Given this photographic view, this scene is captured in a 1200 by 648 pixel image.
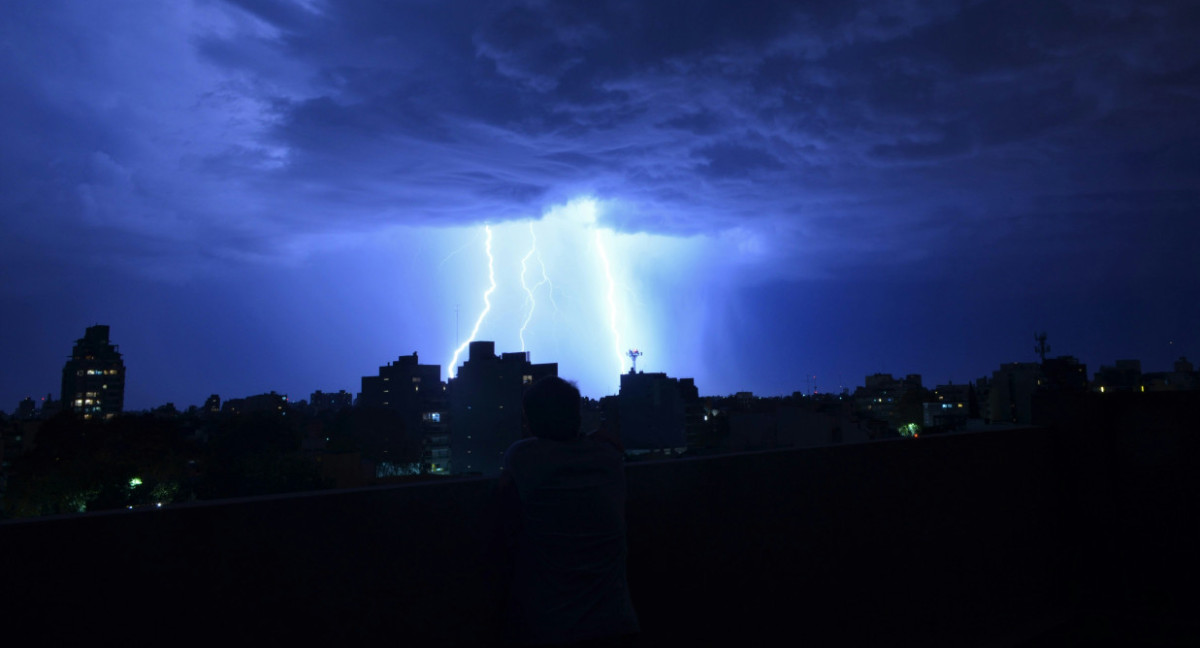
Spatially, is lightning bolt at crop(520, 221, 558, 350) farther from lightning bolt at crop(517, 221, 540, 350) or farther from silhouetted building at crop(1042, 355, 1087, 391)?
silhouetted building at crop(1042, 355, 1087, 391)

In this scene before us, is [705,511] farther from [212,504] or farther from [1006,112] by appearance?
[1006,112]

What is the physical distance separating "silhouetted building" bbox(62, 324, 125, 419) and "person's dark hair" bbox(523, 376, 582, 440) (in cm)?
9822

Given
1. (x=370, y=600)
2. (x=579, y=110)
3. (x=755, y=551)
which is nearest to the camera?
(x=370, y=600)

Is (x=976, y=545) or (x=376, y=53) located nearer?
(x=976, y=545)

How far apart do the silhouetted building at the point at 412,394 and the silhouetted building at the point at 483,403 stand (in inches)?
681

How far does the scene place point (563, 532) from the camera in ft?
5.83

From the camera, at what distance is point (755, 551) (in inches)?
115

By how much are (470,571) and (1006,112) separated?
37523 mm

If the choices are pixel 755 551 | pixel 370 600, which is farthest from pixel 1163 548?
pixel 370 600

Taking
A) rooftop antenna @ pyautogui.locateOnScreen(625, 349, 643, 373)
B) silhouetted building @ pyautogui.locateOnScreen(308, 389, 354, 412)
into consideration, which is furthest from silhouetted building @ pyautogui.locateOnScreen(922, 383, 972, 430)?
silhouetted building @ pyautogui.locateOnScreen(308, 389, 354, 412)

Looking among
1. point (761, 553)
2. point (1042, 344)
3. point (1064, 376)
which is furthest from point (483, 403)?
point (761, 553)

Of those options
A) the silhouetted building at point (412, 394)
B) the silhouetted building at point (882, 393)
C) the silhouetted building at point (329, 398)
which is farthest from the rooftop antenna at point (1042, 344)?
the silhouetted building at point (329, 398)

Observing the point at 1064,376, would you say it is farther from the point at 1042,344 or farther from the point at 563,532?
the point at 1042,344

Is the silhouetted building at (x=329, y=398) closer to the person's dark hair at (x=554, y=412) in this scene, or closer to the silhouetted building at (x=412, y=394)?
the silhouetted building at (x=412, y=394)
